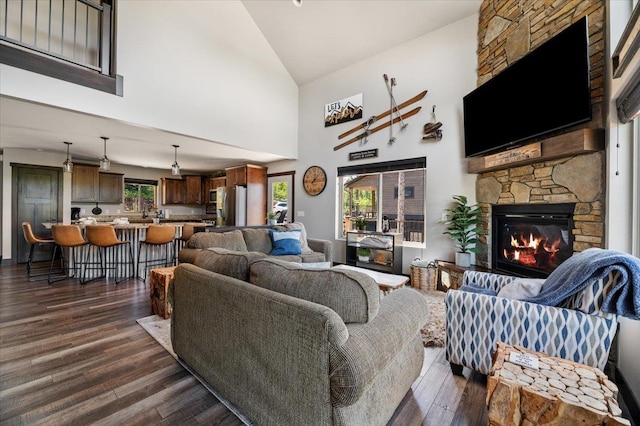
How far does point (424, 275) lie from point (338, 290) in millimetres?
3158

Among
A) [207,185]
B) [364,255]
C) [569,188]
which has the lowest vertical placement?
[364,255]

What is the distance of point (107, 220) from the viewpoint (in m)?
6.84

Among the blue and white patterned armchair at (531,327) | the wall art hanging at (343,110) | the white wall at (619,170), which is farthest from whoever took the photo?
the wall art hanging at (343,110)

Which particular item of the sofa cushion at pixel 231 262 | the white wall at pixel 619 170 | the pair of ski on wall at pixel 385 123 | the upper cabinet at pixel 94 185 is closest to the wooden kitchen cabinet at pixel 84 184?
the upper cabinet at pixel 94 185

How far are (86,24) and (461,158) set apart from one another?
5.45 meters

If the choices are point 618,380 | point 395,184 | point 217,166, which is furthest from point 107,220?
point 618,380

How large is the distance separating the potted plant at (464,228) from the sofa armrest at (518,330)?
198cm

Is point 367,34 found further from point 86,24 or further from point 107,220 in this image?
point 107,220

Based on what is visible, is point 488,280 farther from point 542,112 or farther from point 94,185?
point 94,185

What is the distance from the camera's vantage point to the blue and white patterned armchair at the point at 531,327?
4.73ft

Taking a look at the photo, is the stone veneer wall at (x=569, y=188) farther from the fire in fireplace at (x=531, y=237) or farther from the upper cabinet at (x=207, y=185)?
the upper cabinet at (x=207, y=185)

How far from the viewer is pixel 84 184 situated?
6242 millimetres

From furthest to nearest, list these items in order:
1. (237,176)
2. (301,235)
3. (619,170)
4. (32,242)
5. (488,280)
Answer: (237,176) → (301,235) → (32,242) → (488,280) → (619,170)

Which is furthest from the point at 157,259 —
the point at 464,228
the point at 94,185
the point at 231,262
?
the point at 464,228
